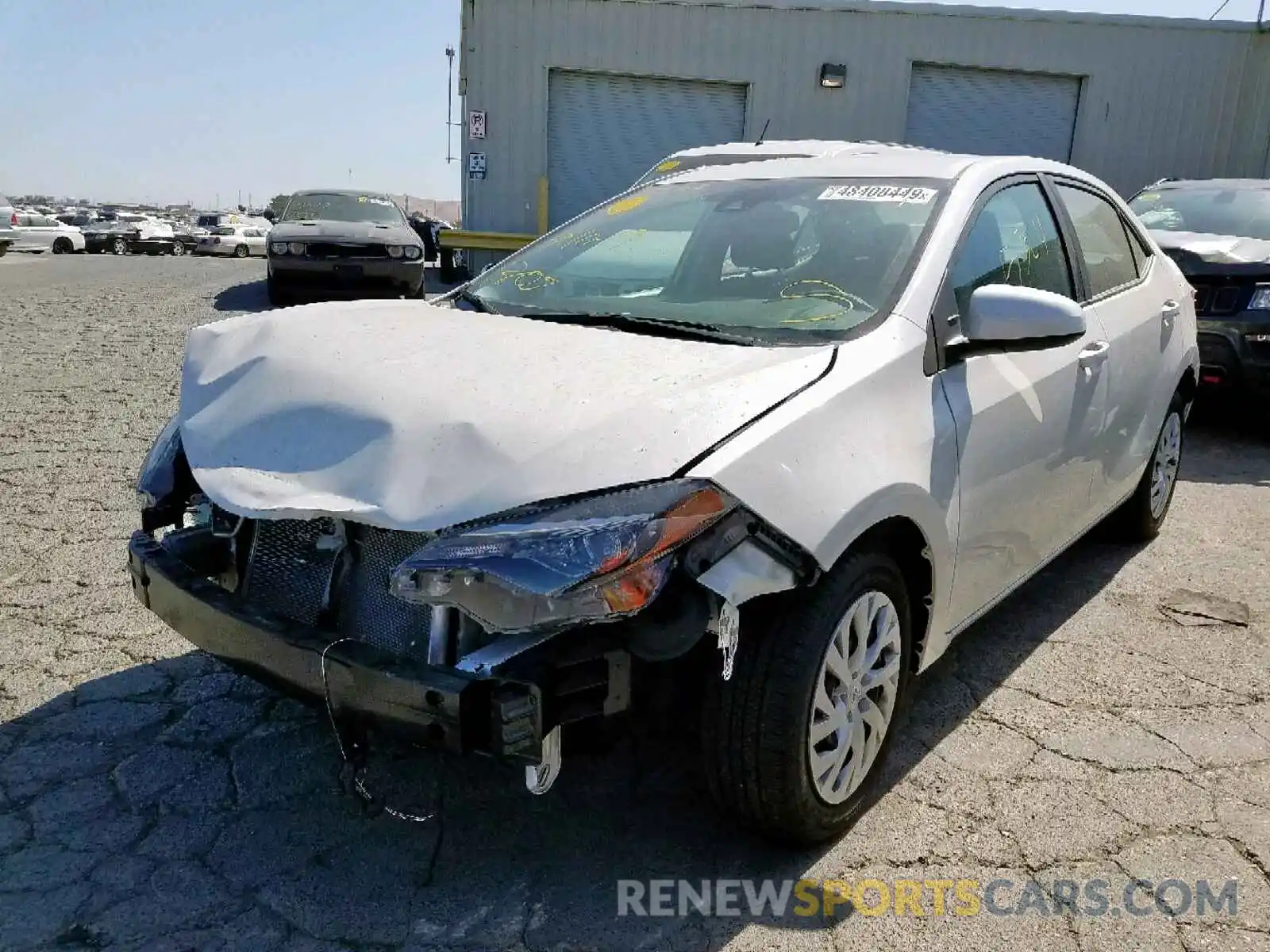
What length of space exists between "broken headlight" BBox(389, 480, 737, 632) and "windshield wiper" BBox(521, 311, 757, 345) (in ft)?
2.48

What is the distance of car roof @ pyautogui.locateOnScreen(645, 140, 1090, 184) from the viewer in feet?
10.5

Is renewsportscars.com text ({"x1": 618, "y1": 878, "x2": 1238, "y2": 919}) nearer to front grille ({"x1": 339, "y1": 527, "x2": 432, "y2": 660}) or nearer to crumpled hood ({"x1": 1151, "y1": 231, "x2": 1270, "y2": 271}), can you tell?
front grille ({"x1": 339, "y1": 527, "x2": 432, "y2": 660})

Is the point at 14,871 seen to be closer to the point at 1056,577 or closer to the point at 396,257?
the point at 1056,577

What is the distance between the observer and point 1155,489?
4.59 metres

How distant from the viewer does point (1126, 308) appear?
381cm

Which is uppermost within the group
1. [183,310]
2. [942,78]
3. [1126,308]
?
[942,78]

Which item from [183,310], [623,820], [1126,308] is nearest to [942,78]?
[183,310]

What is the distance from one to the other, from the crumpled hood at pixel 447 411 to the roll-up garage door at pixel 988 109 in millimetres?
13902

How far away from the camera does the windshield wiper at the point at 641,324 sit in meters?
2.61

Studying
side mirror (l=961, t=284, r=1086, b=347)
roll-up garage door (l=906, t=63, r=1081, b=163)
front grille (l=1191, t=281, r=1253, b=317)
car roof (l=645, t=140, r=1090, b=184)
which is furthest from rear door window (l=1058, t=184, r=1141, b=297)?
roll-up garage door (l=906, t=63, r=1081, b=163)

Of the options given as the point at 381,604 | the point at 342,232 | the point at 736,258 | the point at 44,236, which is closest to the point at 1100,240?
the point at 736,258

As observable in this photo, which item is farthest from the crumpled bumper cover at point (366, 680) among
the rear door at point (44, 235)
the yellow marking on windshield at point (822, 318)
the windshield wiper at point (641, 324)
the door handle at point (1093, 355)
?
the rear door at point (44, 235)

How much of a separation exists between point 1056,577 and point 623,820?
2.57 meters

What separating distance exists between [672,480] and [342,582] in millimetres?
860
